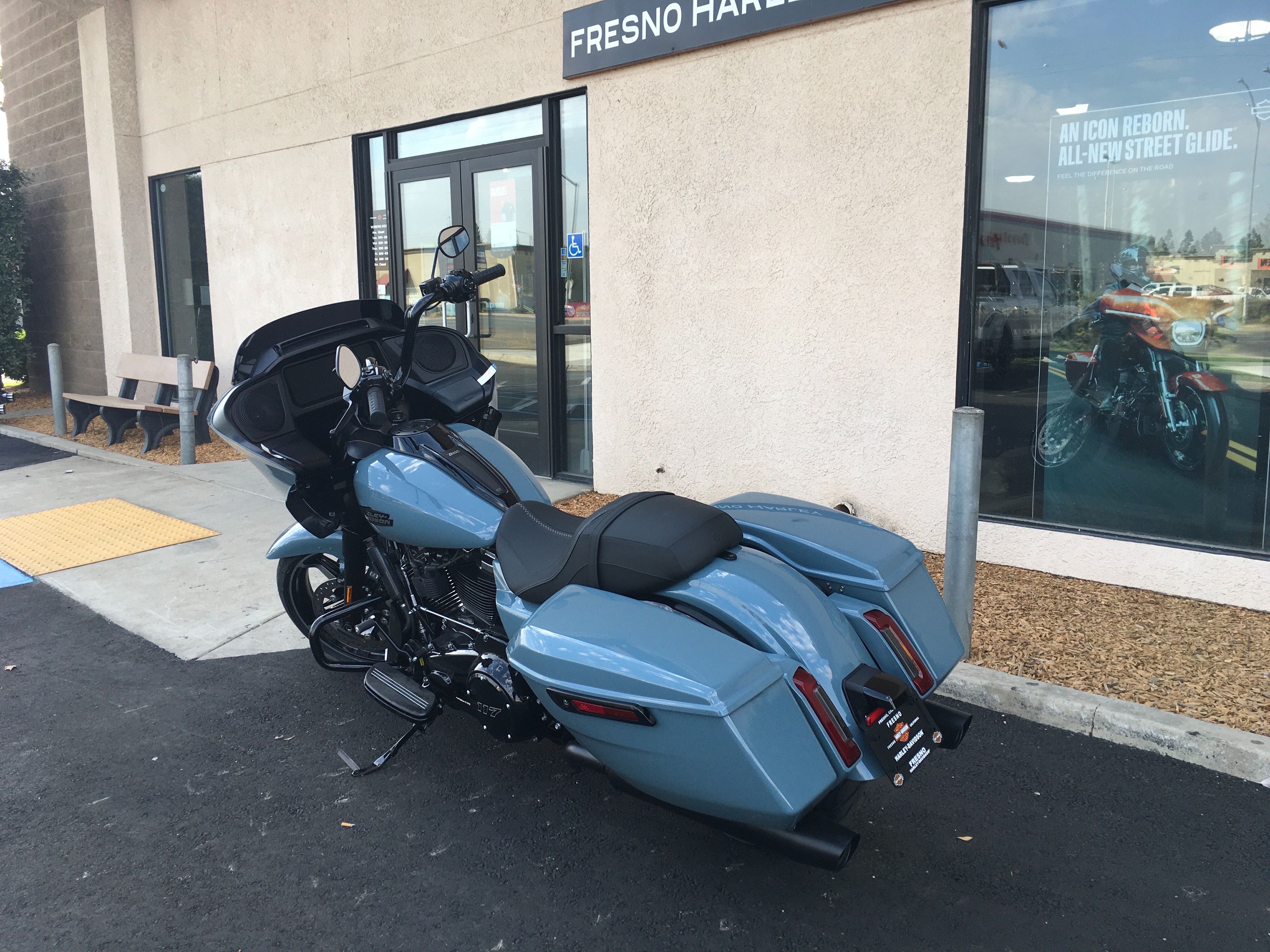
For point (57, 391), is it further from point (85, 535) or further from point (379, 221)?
point (85, 535)

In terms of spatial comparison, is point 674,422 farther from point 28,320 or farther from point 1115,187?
point 28,320

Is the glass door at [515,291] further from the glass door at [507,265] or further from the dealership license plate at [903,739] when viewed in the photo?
the dealership license plate at [903,739]

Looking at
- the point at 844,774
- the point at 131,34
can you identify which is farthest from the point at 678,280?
the point at 131,34

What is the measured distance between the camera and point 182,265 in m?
11.3

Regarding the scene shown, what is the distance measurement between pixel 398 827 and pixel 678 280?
4.31 metres

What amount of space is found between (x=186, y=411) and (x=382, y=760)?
6.70m

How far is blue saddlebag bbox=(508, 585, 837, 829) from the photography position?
2.00m

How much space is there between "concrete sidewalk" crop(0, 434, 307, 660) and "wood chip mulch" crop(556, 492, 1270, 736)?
3.28 m

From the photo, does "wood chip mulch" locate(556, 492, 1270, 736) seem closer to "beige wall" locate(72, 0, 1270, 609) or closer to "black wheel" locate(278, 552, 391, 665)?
"beige wall" locate(72, 0, 1270, 609)

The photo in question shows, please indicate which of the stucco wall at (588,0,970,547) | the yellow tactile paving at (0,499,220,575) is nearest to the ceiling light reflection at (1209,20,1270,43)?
the stucco wall at (588,0,970,547)

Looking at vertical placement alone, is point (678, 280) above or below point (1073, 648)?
above

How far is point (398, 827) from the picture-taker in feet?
9.40

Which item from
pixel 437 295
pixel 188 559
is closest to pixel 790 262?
pixel 437 295

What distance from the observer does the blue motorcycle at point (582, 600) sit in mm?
2092
